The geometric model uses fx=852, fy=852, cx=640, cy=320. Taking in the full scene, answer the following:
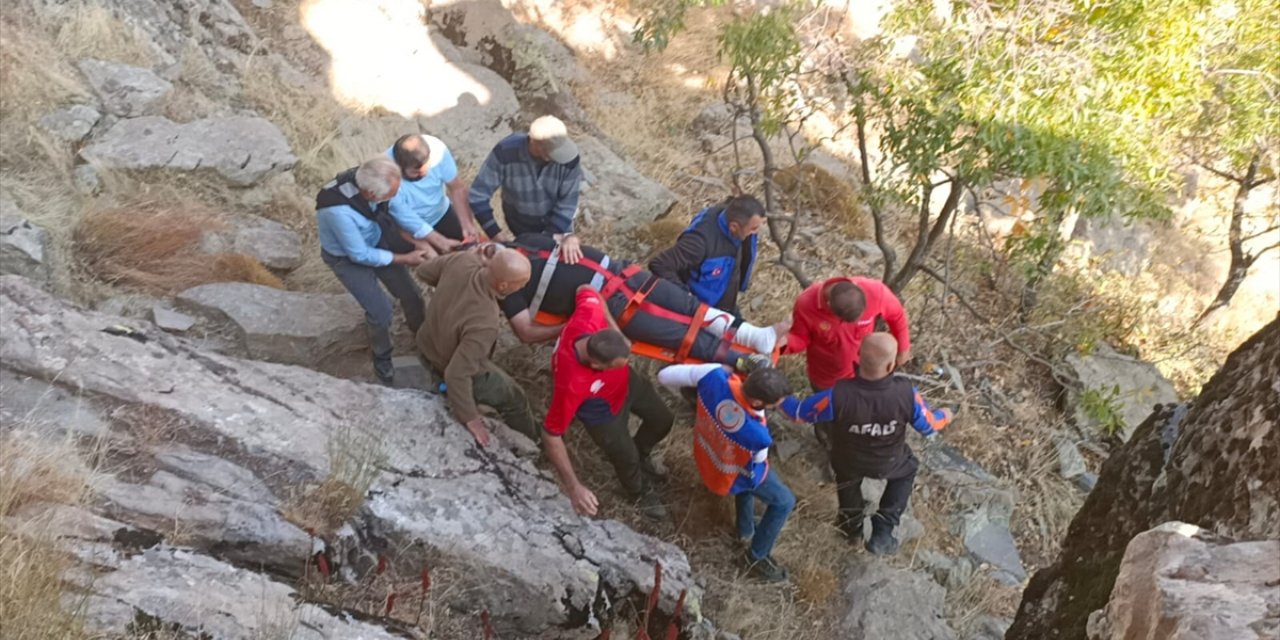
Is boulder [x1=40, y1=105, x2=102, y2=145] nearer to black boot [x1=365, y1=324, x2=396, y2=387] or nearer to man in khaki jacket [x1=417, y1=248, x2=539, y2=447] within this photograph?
black boot [x1=365, y1=324, x2=396, y2=387]

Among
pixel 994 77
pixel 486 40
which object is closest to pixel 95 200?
pixel 486 40

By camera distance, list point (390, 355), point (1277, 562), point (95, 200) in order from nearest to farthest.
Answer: point (1277, 562)
point (390, 355)
point (95, 200)

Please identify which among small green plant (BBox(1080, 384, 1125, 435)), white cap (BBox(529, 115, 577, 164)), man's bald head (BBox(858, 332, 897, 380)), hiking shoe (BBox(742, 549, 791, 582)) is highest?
small green plant (BBox(1080, 384, 1125, 435))

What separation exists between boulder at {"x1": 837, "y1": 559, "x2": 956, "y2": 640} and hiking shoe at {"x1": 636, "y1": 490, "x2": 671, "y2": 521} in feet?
4.03

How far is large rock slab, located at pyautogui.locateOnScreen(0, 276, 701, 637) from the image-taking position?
3930mm

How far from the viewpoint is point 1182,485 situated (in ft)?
9.50

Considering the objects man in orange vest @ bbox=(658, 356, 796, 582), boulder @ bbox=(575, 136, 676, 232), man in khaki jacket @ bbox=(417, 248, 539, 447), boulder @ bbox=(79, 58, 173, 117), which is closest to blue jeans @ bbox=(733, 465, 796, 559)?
man in orange vest @ bbox=(658, 356, 796, 582)

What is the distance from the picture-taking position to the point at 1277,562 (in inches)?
83.1

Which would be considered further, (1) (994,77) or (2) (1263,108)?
(2) (1263,108)

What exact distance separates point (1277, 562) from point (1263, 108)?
6.79 meters

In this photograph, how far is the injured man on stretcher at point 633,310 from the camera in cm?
506

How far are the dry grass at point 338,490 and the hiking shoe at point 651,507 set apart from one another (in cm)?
173

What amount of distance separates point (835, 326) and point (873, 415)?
700mm

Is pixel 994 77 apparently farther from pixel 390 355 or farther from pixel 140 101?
pixel 140 101
